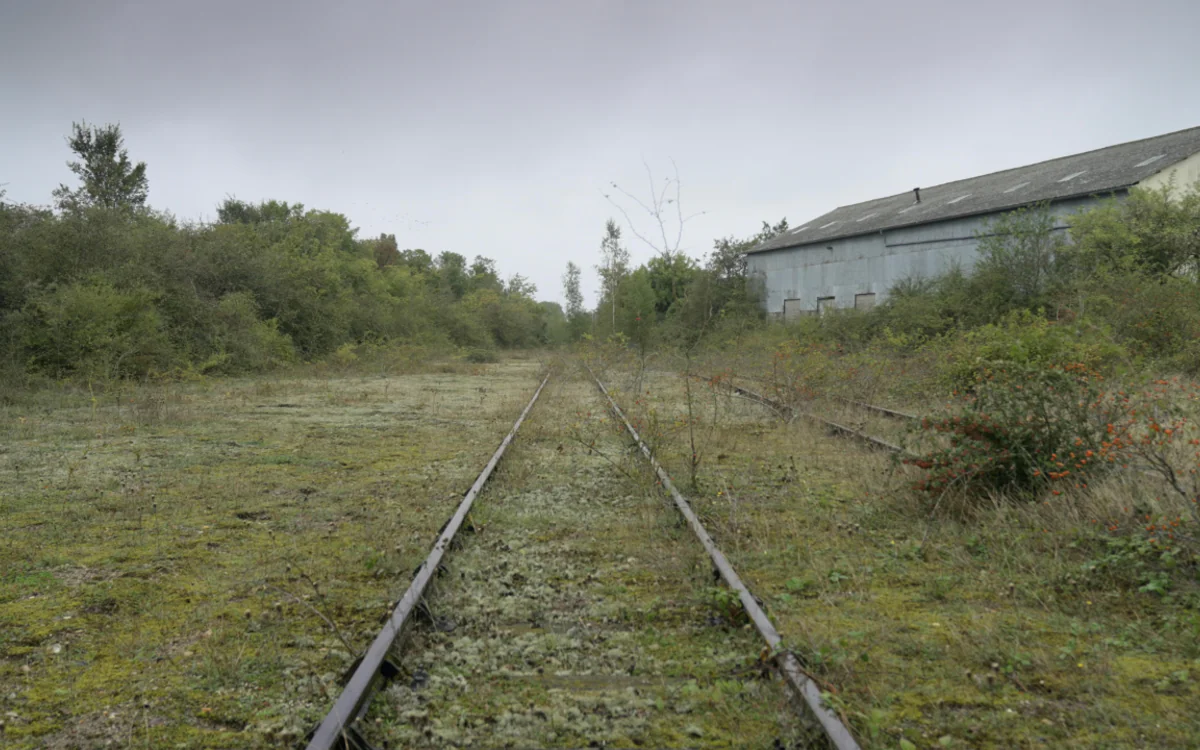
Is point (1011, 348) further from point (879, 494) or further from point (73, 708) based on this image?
point (73, 708)

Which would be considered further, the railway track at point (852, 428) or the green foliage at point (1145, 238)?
the green foliage at point (1145, 238)

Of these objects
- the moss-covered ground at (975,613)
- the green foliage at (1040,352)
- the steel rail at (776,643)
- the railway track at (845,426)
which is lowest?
the moss-covered ground at (975,613)

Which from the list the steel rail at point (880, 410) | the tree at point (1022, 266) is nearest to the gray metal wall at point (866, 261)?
the tree at point (1022, 266)

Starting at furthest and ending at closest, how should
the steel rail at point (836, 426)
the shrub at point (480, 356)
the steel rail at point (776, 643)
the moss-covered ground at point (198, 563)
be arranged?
the shrub at point (480, 356) → the steel rail at point (836, 426) → the moss-covered ground at point (198, 563) → the steel rail at point (776, 643)

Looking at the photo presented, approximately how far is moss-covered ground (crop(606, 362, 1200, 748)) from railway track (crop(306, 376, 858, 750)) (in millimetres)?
283

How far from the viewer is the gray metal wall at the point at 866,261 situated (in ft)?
83.9

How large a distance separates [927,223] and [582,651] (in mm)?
27182

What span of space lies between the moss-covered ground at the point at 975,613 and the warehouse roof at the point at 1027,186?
66.7 ft

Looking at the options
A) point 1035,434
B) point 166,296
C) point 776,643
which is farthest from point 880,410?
point 166,296

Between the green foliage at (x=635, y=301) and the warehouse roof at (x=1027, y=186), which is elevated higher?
the warehouse roof at (x=1027, y=186)

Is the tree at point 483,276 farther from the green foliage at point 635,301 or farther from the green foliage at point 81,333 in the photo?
the green foliage at point 81,333

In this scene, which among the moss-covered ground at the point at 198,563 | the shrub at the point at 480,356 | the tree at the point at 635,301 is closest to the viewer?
the moss-covered ground at the point at 198,563

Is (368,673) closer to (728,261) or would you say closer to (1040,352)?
(1040,352)

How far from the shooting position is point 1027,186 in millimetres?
26109
